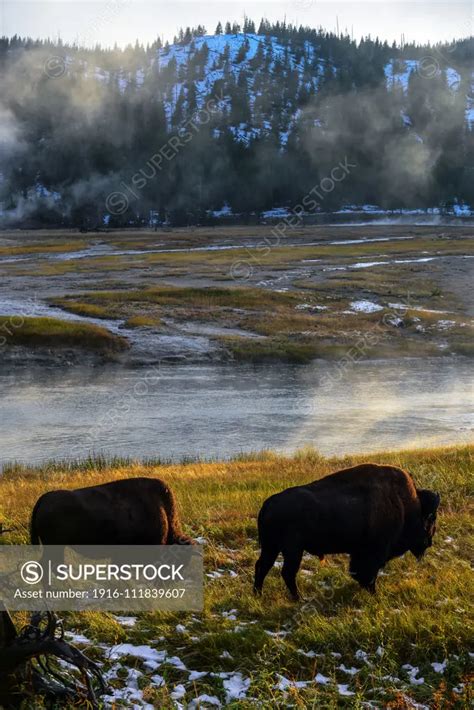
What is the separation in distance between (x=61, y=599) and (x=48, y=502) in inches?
43.3

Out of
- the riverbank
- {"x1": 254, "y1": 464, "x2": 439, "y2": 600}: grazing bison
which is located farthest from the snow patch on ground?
{"x1": 254, "y1": 464, "x2": 439, "y2": 600}: grazing bison

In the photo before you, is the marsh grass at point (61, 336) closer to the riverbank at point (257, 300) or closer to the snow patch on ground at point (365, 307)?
the riverbank at point (257, 300)

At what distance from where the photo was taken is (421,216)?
601 feet

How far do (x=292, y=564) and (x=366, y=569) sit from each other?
3.29ft

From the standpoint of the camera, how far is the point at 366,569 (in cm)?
794

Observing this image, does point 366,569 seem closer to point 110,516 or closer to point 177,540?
point 177,540

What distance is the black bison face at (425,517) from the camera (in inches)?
326

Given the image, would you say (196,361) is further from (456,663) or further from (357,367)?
(456,663)

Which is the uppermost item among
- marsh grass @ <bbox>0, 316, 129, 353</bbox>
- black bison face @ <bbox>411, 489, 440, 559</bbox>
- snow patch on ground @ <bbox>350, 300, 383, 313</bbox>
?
black bison face @ <bbox>411, 489, 440, 559</bbox>

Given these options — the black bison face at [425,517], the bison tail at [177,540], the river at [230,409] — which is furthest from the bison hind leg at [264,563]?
the river at [230,409]

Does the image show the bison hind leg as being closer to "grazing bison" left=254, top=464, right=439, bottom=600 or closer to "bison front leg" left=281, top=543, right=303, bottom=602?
"grazing bison" left=254, top=464, right=439, bottom=600

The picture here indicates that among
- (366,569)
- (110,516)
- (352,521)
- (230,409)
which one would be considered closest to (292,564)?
(352,521)

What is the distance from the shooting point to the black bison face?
8273mm

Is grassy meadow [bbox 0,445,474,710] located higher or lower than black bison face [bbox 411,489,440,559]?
lower
